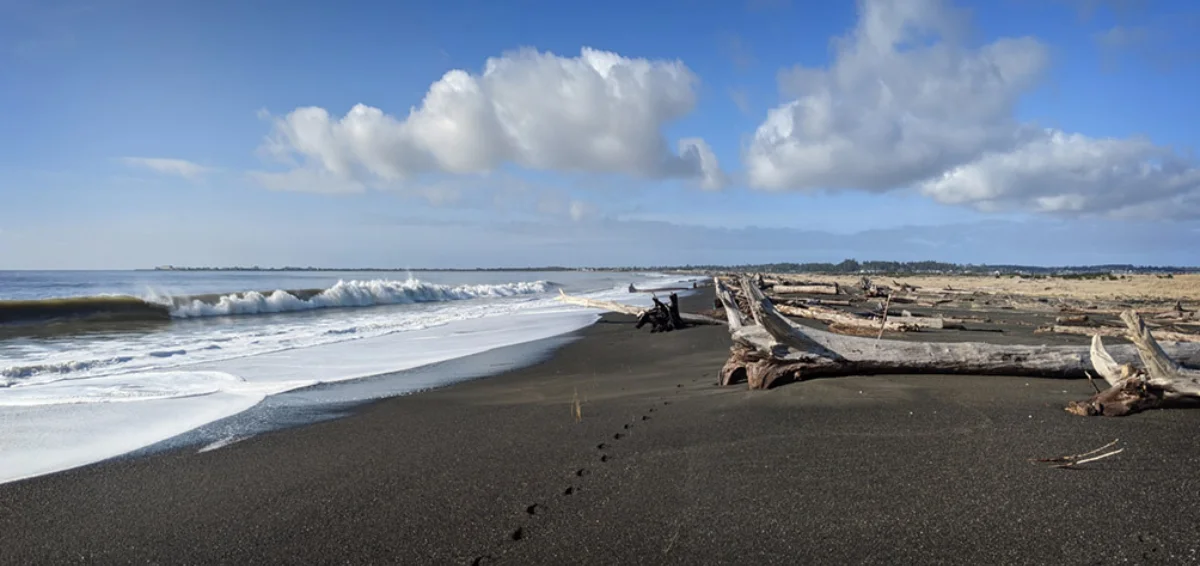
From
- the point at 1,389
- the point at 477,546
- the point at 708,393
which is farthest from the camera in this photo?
the point at 1,389

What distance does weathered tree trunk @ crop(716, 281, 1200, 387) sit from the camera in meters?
6.40

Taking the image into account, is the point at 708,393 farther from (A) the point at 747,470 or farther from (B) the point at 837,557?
(B) the point at 837,557

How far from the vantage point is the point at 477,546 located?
3.43 meters

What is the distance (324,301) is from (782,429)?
97.9ft

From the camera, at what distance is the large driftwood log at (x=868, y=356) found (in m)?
6.40

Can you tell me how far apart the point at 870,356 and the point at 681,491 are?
365 cm

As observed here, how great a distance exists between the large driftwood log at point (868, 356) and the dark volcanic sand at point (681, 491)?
9.3 inches

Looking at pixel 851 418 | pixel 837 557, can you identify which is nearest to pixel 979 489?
pixel 837 557

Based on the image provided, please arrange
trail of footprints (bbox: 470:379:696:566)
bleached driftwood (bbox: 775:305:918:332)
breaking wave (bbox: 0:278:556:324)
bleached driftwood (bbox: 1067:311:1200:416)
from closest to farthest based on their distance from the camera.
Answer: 1. trail of footprints (bbox: 470:379:696:566)
2. bleached driftwood (bbox: 1067:311:1200:416)
3. bleached driftwood (bbox: 775:305:918:332)
4. breaking wave (bbox: 0:278:556:324)

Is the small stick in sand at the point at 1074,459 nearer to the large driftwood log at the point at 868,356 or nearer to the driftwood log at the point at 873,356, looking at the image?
the driftwood log at the point at 873,356

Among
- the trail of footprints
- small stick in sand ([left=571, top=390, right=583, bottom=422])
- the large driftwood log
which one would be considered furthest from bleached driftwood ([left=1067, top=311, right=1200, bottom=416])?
small stick in sand ([left=571, top=390, right=583, bottom=422])

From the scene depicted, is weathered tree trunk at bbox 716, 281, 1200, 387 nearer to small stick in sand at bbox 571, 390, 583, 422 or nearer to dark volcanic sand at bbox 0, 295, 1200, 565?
dark volcanic sand at bbox 0, 295, 1200, 565

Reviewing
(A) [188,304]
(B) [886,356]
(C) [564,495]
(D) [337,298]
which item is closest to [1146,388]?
(B) [886,356]

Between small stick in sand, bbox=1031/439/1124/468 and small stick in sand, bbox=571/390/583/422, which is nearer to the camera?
small stick in sand, bbox=1031/439/1124/468
